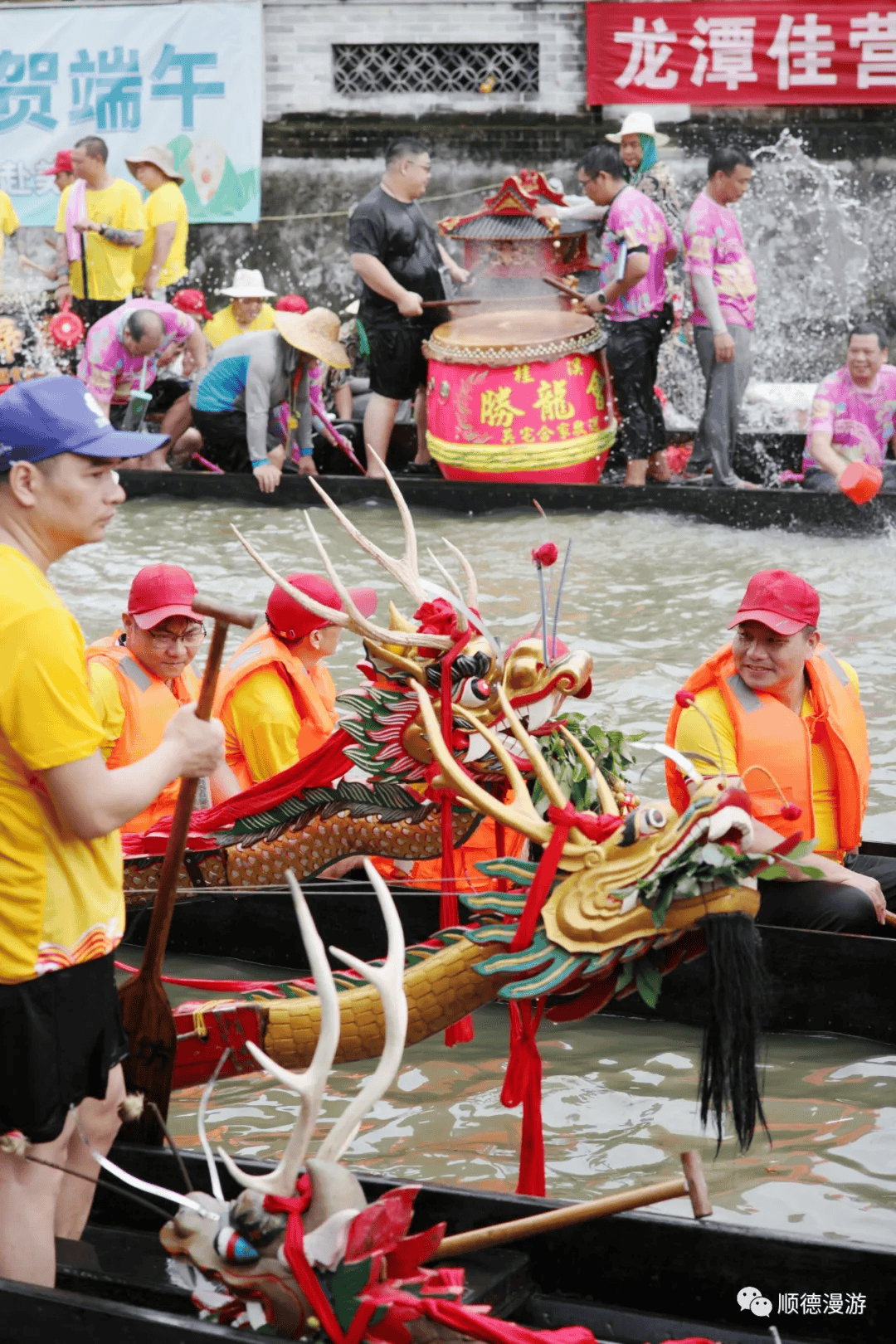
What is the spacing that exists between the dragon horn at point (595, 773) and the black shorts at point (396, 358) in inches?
256

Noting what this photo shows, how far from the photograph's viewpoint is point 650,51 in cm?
1296

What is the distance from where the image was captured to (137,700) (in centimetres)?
426

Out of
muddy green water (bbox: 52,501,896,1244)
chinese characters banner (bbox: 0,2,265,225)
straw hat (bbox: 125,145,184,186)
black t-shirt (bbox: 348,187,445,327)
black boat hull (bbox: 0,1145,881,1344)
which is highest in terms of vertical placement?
chinese characters banner (bbox: 0,2,265,225)

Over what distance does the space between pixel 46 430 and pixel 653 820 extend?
1202 mm

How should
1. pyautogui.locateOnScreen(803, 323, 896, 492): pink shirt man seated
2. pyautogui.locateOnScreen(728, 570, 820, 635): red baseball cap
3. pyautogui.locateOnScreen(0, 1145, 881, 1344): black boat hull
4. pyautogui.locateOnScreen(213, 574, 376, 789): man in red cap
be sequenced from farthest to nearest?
pyautogui.locateOnScreen(803, 323, 896, 492): pink shirt man seated
pyautogui.locateOnScreen(213, 574, 376, 789): man in red cap
pyautogui.locateOnScreen(728, 570, 820, 635): red baseball cap
pyautogui.locateOnScreen(0, 1145, 881, 1344): black boat hull

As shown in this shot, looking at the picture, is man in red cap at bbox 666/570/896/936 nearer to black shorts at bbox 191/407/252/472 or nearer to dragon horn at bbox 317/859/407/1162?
dragon horn at bbox 317/859/407/1162

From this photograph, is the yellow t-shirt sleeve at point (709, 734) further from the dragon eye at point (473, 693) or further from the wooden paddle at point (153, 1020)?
the wooden paddle at point (153, 1020)

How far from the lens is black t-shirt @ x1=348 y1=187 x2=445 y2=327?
9.58 metres

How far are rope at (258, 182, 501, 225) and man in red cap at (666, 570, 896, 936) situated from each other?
10.1 m

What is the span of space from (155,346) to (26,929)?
767 cm

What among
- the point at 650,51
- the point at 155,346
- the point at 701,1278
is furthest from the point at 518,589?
the point at 650,51

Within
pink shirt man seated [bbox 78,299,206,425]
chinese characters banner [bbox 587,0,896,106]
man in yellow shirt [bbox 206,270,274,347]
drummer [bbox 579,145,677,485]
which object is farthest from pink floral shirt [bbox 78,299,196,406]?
chinese characters banner [bbox 587,0,896,106]

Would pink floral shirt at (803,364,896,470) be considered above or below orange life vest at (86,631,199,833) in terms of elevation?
above

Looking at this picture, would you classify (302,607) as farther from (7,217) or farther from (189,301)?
(7,217)
